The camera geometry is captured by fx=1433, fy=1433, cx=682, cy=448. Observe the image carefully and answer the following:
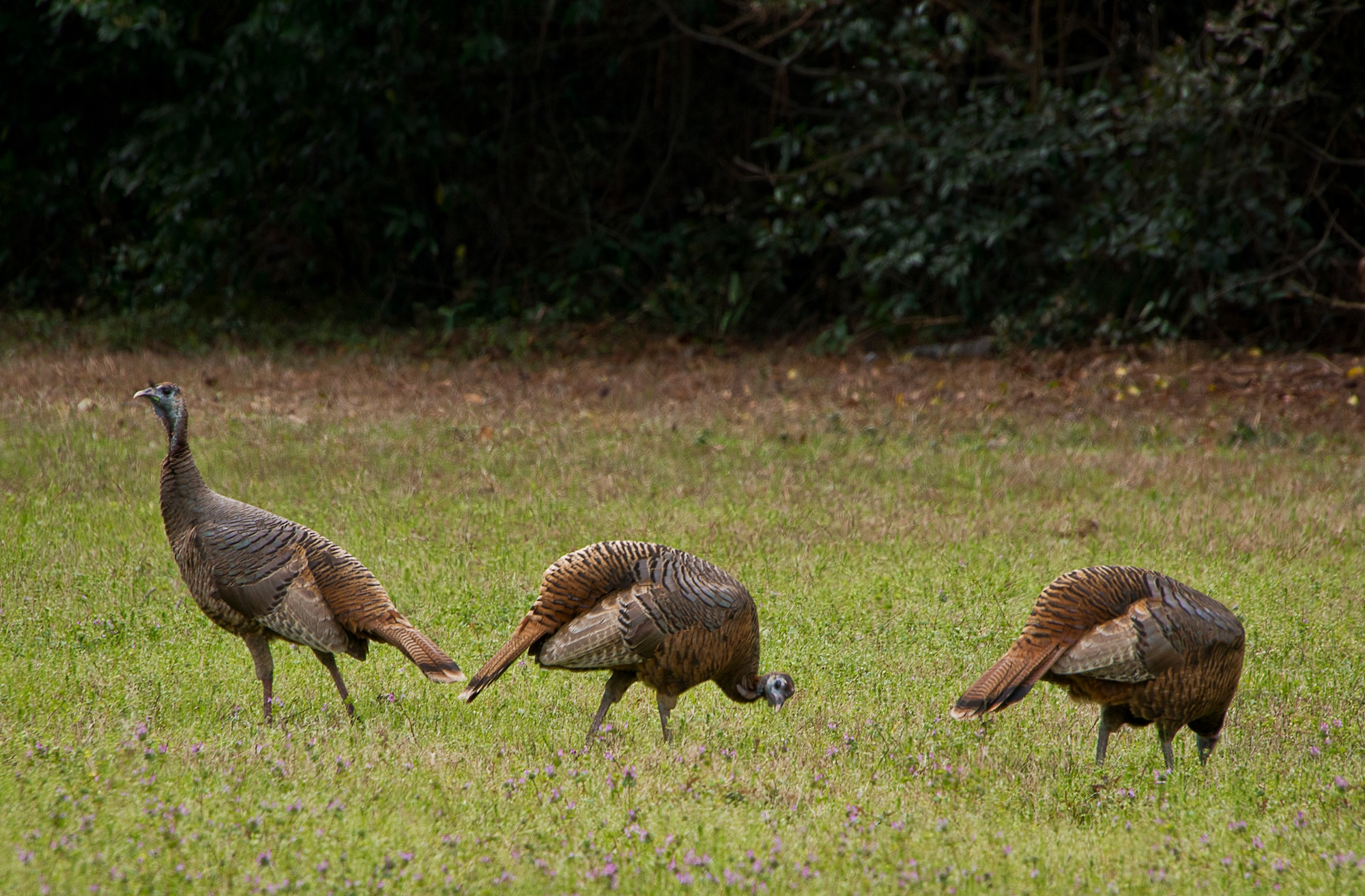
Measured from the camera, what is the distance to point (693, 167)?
64.7ft

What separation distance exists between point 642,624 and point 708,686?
1535mm

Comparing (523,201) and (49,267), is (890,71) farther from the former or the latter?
(49,267)

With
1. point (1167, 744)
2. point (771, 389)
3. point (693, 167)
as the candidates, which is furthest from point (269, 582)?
point (693, 167)

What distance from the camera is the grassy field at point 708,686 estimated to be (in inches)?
164

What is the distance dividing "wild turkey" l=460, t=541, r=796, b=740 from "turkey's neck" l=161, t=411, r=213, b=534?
1435 mm

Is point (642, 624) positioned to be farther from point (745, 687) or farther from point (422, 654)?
point (422, 654)

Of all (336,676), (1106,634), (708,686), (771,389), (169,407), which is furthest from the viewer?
(771,389)

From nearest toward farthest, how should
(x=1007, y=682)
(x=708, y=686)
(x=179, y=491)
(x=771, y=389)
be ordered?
(x=1007, y=682) < (x=179, y=491) < (x=708, y=686) < (x=771, y=389)

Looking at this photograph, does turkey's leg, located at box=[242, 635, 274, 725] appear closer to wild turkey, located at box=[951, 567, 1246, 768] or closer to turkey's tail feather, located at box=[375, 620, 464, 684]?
turkey's tail feather, located at box=[375, 620, 464, 684]

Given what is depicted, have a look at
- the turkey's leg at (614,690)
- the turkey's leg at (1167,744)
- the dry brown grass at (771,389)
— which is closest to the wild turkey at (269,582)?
the turkey's leg at (614,690)

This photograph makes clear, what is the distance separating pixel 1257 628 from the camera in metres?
7.18

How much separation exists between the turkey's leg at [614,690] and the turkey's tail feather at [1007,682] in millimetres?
1280

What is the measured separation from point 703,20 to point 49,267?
10.2 meters

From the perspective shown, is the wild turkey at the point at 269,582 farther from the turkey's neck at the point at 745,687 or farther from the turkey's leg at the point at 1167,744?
the turkey's leg at the point at 1167,744
